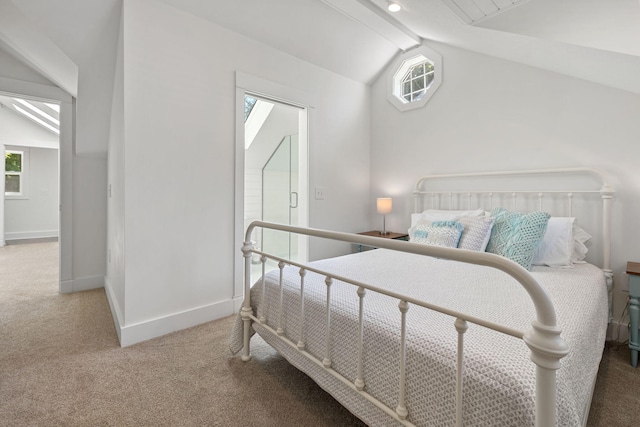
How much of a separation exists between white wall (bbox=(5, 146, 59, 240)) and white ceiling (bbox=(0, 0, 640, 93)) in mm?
5874

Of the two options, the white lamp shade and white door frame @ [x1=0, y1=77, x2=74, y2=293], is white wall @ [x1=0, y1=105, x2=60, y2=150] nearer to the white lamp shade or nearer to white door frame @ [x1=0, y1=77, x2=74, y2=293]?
white door frame @ [x1=0, y1=77, x2=74, y2=293]

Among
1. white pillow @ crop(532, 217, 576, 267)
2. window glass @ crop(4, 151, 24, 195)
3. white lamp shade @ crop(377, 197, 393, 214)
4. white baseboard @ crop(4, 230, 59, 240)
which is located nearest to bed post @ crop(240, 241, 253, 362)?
white lamp shade @ crop(377, 197, 393, 214)

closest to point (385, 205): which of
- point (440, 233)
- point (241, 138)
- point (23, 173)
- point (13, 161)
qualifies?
point (440, 233)

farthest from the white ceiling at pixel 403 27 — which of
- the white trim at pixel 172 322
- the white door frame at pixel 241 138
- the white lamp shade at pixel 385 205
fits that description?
the white trim at pixel 172 322

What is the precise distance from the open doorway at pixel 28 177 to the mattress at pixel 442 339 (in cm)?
610

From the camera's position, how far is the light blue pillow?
2.15 m

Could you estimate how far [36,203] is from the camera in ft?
20.9

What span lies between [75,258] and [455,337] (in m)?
3.73

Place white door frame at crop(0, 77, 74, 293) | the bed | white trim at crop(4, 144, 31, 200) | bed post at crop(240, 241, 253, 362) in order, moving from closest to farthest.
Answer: the bed → bed post at crop(240, 241, 253, 362) → white door frame at crop(0, 77, 74, 293) → white trim at crop(4, 144, 31, 200)

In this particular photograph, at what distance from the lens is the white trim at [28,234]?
19.7ft

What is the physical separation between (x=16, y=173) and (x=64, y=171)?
494cm

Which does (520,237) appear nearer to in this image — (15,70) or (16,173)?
(15,70)

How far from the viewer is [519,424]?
719 mm

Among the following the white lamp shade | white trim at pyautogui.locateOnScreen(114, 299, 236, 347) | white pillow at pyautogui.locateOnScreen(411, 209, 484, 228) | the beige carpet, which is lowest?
the beige carpet
